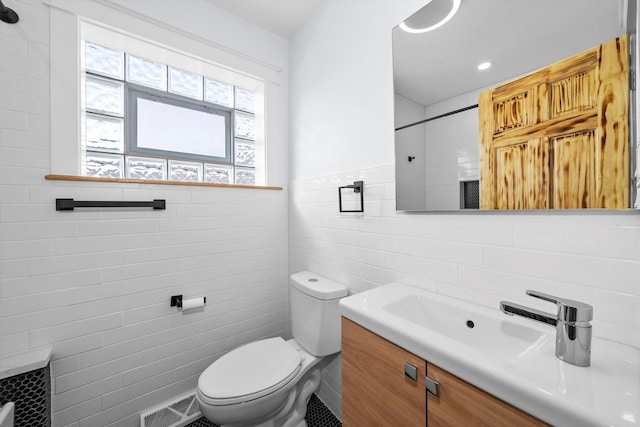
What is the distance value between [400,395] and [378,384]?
0.28 feet

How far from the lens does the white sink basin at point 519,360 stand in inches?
Answer: 17.2

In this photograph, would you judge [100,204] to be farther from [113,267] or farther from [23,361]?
[23,361]

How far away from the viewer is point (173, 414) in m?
1.43

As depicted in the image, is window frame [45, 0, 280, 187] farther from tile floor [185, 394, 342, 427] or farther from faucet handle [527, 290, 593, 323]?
faucet handle [527, 290, 593, 323]

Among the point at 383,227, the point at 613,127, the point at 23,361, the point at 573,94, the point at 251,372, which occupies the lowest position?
the point at 251,372

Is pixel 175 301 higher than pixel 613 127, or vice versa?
pixel 613 127

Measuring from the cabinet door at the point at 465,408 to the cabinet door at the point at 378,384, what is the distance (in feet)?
0.11

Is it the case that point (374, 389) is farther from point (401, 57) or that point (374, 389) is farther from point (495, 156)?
point (401, 57)

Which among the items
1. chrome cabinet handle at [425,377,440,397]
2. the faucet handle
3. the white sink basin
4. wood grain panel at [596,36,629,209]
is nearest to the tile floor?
the white sink basin

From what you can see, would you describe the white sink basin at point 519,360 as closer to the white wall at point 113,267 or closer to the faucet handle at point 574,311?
the faucet handle at point 574,311

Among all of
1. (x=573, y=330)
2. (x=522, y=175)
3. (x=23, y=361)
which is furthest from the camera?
(x=23, y=361)

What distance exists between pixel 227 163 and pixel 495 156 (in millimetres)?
1675

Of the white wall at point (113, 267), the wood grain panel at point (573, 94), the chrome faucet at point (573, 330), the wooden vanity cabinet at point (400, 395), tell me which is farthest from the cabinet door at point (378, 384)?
the white wall at point (113, 267)

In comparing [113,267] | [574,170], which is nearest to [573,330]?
[574,170]
